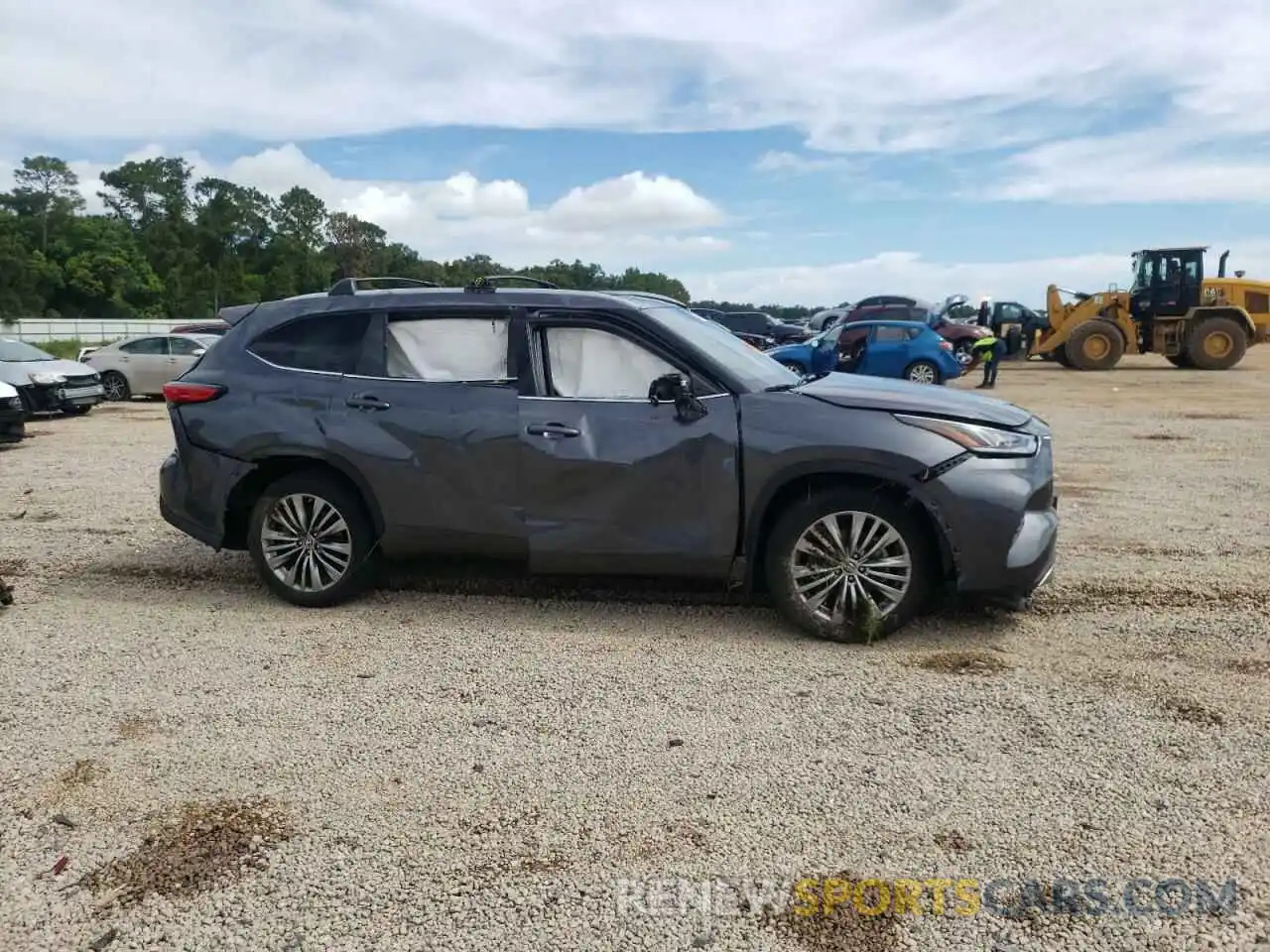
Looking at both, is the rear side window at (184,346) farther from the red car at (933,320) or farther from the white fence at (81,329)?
the white fence at (81,329)

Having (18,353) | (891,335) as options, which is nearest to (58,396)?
(18,353)

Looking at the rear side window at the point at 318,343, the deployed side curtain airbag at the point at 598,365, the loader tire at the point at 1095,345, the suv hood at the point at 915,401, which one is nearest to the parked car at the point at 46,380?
the rear side window at the point at 318,343

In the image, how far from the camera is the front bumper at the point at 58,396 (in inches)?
621

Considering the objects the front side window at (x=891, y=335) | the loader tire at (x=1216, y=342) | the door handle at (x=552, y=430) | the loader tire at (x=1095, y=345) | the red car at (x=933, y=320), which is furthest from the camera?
the red car at (x=933, y=320)

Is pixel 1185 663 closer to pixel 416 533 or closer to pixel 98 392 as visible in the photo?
pixel 416 533

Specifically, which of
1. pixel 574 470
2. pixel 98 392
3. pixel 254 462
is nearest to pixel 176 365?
pixel 98 392

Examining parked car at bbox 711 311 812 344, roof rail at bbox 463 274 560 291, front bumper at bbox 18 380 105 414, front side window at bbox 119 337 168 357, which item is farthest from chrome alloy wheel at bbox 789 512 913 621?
parked car at bbox 711 311 812 344

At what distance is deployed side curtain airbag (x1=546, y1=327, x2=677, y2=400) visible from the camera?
5262mm

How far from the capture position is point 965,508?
4.73 m

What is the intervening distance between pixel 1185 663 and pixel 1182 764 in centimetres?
114

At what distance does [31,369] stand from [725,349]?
1436 cm

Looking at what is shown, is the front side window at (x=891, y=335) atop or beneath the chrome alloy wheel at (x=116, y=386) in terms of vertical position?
atop

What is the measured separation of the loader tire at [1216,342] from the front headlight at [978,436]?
2408cm

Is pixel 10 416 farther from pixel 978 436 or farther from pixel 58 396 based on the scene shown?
pixel 978 436
